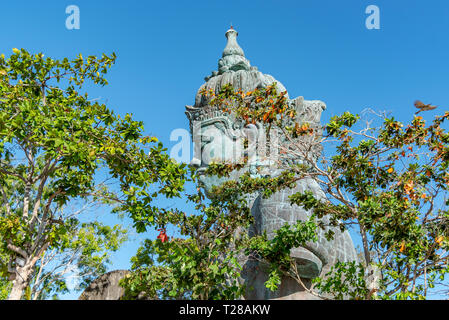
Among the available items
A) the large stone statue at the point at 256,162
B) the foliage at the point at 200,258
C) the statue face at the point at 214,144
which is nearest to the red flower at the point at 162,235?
the foliage at the point at 200,258

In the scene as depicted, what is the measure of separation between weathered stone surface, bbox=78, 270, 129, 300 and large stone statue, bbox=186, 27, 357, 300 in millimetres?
2829

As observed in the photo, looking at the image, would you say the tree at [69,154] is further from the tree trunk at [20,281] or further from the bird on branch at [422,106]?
the bird on branch at [422,106]

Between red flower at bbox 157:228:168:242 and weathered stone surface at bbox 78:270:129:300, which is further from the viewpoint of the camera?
weathered stone surface at bbox 78:270:129:300

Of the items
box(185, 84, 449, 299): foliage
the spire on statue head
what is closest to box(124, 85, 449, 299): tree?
box(185, 84, 449, 299): foliage

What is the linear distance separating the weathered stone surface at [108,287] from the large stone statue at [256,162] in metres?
2.83

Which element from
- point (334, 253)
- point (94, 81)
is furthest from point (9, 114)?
point (334, 253)

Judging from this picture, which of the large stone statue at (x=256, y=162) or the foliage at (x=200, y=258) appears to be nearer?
the foliage at (x=200, y=258)

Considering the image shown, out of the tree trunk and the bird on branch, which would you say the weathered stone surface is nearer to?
the tree trunk

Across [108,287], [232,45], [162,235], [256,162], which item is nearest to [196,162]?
[256,162]

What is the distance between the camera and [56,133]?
6332 mm

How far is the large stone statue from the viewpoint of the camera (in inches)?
350

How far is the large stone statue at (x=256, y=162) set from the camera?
8.89m

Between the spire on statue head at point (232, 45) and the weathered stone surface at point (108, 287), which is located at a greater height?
the spire on statue head at point (232, 45)
